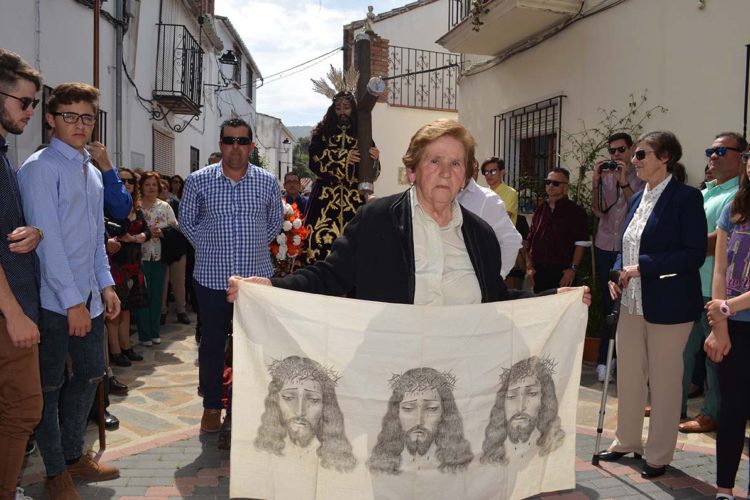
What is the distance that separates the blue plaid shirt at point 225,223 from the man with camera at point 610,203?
3390 mm

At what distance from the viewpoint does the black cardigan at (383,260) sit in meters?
2.86

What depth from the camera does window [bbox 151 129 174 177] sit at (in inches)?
567

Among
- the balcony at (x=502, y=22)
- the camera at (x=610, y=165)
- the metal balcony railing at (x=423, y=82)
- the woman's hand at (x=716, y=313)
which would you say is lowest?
the woman's hand at (x=716, y=313)

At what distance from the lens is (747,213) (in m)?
3.56

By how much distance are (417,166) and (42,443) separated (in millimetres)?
2469

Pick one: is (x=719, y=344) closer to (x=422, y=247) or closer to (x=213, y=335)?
(x=422, y=247)

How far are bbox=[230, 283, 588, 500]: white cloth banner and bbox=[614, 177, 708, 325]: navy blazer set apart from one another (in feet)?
5.35

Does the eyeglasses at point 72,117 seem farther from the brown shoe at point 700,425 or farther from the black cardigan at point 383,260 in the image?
the brown shoe at point 700,425

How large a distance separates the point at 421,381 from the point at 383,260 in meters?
0.54

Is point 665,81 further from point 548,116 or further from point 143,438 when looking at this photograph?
point 143,438

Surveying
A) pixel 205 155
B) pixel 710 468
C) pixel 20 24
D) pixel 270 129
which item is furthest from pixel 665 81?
pixel 270 129

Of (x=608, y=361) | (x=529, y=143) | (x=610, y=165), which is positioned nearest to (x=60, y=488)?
(x=608, y=361)

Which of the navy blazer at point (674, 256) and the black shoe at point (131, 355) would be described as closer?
the navy blazer at point (674, 256)

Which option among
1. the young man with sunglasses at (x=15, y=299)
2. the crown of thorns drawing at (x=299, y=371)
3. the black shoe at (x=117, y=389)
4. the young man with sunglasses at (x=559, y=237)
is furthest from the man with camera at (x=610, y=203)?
the young man with sunglasses at (x=15, y=299)
